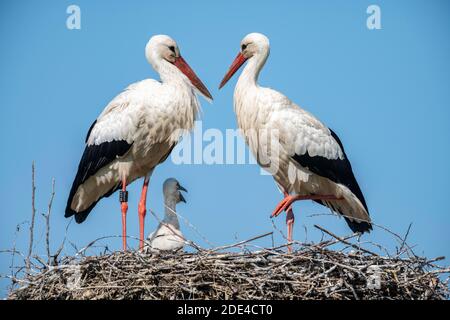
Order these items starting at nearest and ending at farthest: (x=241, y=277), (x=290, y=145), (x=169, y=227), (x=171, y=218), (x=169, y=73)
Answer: (x=241, y=277) < (x=169, y=227) < (x=171, y=218) < (x=290, y=145) < (x=169, y=73)

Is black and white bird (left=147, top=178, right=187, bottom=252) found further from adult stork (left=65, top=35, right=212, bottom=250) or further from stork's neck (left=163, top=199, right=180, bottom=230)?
adult stork (left=65, top=35, right=212, bottom=250)

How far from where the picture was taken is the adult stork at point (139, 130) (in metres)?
9.71

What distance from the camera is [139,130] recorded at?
9.72m

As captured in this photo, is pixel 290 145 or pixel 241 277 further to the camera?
pixel 290 145

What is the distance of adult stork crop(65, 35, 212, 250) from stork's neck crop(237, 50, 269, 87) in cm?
40

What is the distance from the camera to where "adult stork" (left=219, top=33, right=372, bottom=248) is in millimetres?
9711

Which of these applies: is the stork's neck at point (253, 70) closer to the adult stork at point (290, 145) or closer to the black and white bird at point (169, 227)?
the adult stork at point (290, 145)

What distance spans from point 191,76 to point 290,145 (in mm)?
1162

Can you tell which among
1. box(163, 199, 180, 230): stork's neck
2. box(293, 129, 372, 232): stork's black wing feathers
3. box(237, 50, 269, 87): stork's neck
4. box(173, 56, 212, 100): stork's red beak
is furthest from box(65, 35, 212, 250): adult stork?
box(293, 129, 372, 232): stork's black wing feathers

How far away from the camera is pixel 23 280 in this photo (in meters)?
7.89

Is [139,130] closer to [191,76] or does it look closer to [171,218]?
[191,76]

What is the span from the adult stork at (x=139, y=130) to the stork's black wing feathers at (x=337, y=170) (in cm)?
107

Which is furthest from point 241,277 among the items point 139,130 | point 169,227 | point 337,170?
Answer: point 337,170
